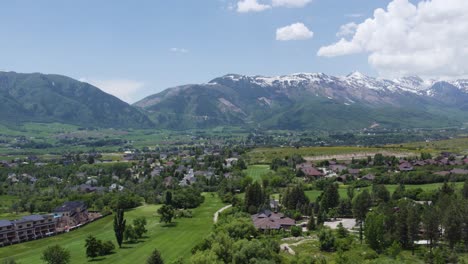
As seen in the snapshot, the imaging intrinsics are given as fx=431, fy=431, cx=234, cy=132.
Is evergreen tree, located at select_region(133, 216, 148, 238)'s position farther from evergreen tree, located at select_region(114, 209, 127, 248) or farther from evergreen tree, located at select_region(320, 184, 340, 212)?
evergreen tree, located at select_region(320, 184, 340, 212)

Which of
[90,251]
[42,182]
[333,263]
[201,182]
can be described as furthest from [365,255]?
[42,182]

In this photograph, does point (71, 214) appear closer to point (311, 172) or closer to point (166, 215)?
point (166, 215)

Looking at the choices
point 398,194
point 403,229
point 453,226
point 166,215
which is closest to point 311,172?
point 398,194

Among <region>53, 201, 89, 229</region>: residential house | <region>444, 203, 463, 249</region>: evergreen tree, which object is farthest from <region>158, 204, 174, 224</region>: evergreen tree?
<region>444, 203, 463, 249</region>: evergreen tree

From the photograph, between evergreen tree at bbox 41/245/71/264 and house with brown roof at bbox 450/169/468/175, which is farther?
house with brown roof at bbox 450/169/468/175

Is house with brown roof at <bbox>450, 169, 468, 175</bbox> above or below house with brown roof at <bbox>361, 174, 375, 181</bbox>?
above

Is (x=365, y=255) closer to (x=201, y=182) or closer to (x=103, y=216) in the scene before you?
(x=103, y=216)
